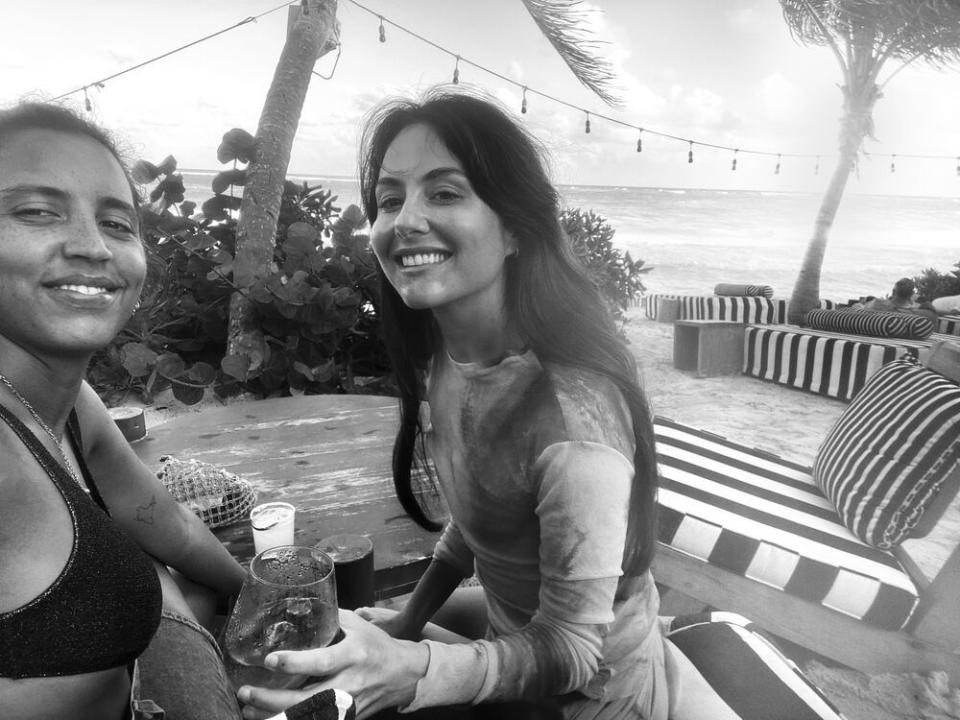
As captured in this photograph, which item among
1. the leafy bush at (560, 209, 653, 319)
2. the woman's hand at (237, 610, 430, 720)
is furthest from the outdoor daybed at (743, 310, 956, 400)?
the woman's hand at (237, 610, 430, 720)

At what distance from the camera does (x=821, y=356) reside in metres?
6.54

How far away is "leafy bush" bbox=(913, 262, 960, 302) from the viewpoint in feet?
36.8

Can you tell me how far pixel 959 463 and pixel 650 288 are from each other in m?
17.9

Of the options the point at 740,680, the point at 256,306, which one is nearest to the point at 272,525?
the point at 740,680

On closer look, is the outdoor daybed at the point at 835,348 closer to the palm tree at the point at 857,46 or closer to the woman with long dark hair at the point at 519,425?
the palm tree at the point at 857,46

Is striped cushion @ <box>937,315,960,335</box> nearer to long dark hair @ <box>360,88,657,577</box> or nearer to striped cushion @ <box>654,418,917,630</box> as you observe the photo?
striped cushion @ <box>654,418,917,630</box>

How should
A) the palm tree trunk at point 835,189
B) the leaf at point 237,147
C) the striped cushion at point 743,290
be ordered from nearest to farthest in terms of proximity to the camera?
1. the leaf at point 237,147
2. the palm tree trunk at point 835,189
3. the striped cushion at point 743,290

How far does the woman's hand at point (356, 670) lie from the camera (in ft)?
2.74

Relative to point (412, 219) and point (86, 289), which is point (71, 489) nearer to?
point (86, 289)

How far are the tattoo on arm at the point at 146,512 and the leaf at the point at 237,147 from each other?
3.69 meters

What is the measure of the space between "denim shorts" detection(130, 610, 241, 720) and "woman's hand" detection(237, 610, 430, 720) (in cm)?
30

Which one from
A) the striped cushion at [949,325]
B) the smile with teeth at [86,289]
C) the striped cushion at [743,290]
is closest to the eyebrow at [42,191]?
the smile with teeth at [86,289]

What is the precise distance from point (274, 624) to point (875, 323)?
7541 mm

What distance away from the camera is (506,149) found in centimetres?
134
